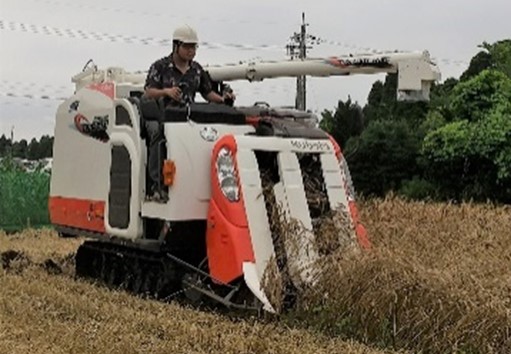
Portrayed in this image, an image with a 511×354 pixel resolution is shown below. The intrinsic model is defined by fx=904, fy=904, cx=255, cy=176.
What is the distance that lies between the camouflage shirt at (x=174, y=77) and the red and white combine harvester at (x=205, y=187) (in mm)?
296

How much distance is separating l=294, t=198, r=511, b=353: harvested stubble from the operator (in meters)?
1.90

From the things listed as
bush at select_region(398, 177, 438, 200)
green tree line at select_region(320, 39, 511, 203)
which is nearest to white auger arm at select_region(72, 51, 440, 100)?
green tree line at select_region(320, 39, 511, 203)

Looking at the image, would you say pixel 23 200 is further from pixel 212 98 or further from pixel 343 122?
pixel 343 122

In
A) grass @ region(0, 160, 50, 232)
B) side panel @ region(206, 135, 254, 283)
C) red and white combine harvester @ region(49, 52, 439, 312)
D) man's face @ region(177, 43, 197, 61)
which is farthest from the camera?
grass @ region(0, 160, 50, 232)

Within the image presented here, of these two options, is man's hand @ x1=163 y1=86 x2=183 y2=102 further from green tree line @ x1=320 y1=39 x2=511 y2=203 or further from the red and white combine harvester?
green tree line @ x1=320 y1=39 x2=511 y2=203

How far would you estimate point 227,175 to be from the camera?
7555 mm

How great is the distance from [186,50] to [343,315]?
321cm

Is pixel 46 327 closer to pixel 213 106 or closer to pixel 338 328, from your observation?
pixel 338 328

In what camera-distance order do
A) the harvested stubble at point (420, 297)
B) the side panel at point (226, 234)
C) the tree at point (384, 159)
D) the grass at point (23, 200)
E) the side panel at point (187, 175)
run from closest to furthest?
the harvested stubble at point (420, 297) → the side panel at point (226, 234) → the side panel at point (187, 175) → the grass at point (23, 200) → the tree at point (384, 159)

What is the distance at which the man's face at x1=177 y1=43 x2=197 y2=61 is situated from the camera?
8521mm

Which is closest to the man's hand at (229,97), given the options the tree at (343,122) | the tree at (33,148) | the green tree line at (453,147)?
the green tree line at (453,147)

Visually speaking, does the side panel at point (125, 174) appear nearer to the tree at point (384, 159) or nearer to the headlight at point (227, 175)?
the headlight at point (227, 175)

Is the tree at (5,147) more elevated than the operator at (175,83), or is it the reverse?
the operator at (175,83)

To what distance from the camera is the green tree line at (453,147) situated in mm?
24188
